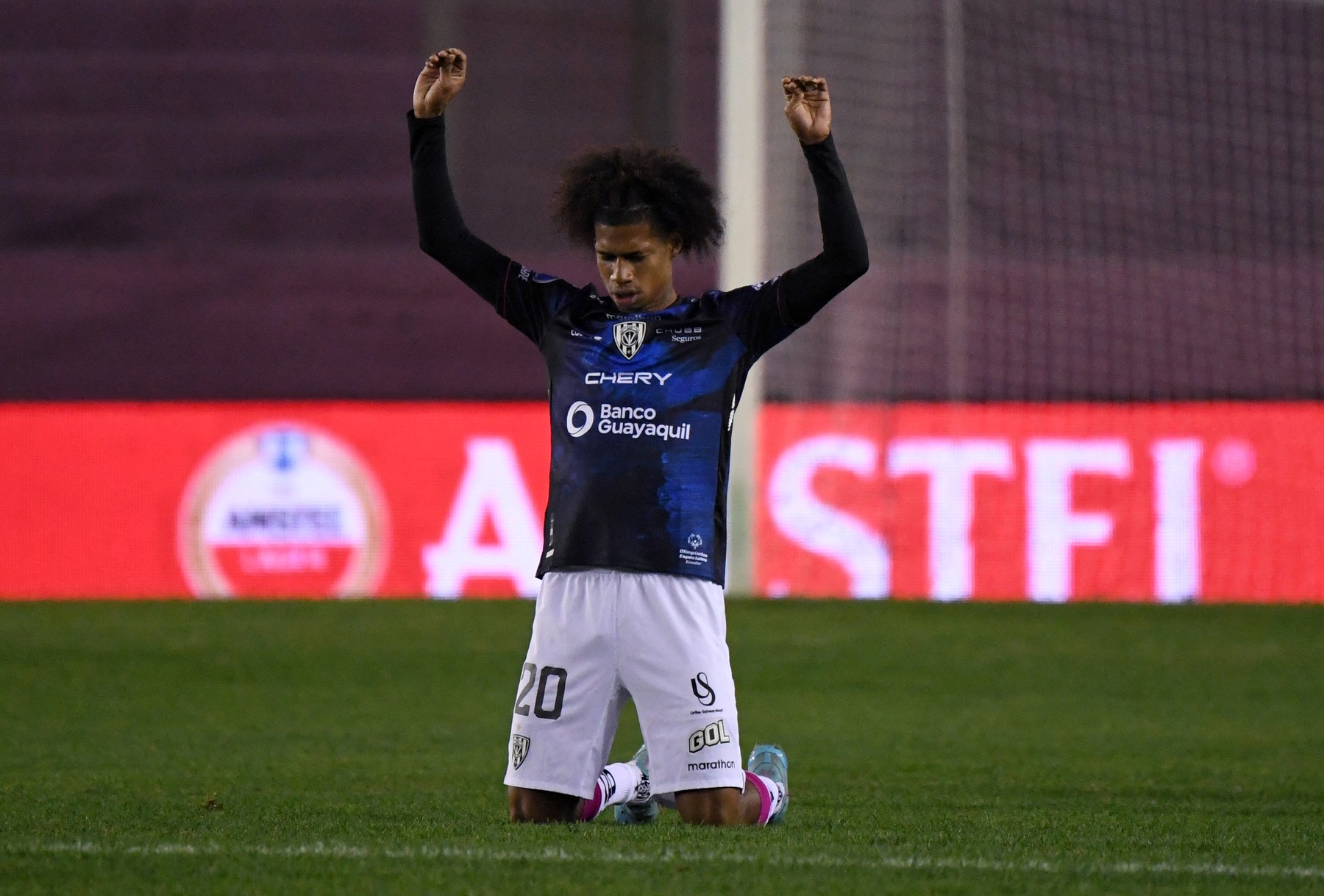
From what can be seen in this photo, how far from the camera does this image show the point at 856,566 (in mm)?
10180

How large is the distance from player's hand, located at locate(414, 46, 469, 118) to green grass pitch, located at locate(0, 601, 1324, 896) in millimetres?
1464

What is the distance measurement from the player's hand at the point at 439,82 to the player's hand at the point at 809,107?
2.30 feet

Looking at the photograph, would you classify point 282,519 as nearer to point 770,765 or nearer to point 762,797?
point 770,765

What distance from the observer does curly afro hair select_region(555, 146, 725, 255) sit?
4148 millimetres

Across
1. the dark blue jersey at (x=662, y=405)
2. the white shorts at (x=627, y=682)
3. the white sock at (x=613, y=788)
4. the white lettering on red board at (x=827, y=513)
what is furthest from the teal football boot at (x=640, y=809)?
the white lettering on red board at (x=827, y=513)

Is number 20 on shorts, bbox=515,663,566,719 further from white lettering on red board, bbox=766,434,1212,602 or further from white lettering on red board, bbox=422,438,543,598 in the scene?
white lettering on red board, bbox=766,434,1212,602

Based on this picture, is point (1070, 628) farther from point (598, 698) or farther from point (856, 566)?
point (598, 698)

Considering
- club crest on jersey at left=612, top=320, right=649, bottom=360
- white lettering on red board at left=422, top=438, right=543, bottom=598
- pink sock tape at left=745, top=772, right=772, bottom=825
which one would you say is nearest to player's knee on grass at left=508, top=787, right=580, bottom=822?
pink sock tape at left=745, top=772, right=772, bottom=825

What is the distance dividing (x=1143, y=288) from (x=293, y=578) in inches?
188

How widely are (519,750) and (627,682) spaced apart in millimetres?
267

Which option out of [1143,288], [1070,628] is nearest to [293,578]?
[1070,628]

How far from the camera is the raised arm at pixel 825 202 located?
3.94 m

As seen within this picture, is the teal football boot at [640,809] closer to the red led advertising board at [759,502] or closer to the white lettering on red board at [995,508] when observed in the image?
the red led advertising board at [759,502]

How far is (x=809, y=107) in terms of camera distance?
395 cm
